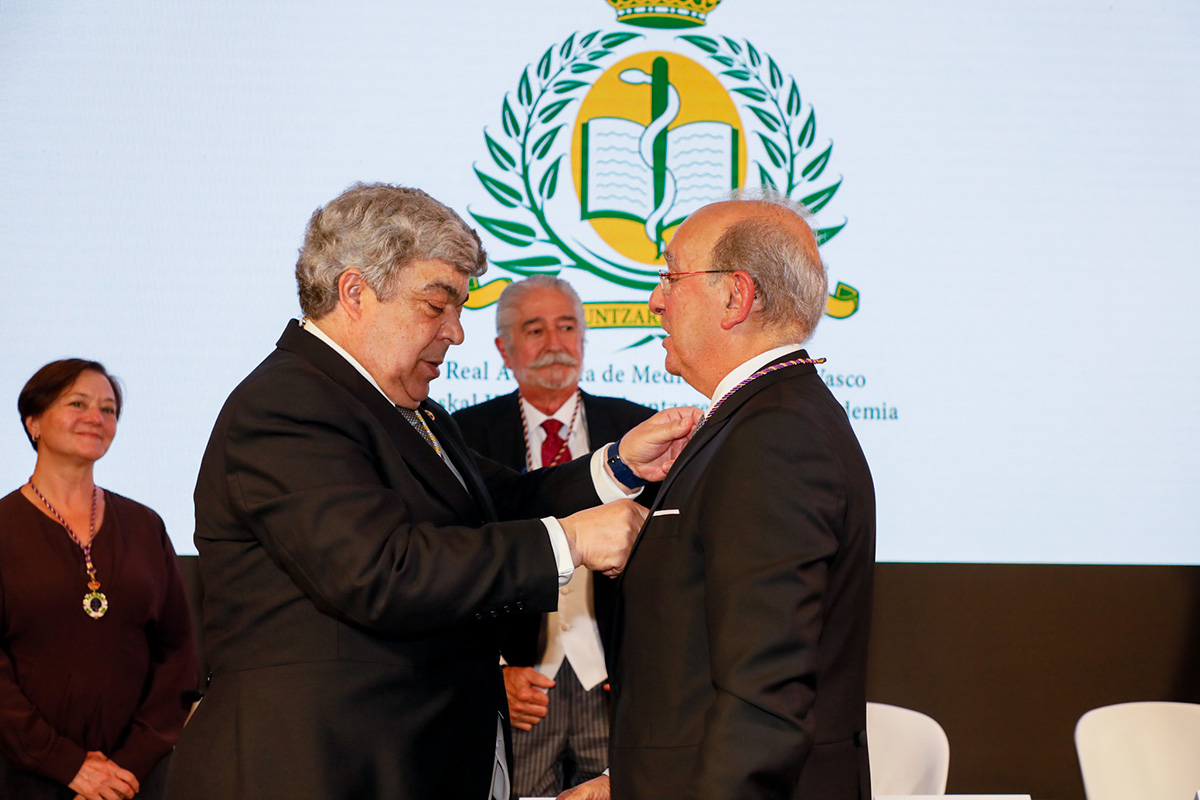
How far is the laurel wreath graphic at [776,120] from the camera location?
411cm

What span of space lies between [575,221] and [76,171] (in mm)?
1990

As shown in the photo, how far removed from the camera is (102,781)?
3057 millimetres

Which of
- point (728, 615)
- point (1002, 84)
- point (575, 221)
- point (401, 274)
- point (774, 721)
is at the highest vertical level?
point (1002, 84)

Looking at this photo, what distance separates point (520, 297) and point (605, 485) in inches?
63.0

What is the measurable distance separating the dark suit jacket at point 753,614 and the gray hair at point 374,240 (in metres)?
0.59

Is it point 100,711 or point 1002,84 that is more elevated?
point 1002,84

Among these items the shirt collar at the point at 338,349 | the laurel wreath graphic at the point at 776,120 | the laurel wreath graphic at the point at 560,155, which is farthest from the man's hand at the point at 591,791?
the laurel wreath graphic at the point at 776,120

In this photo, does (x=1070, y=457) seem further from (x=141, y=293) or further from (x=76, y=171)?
(x=76, y=171)

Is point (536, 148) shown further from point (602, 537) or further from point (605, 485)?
point (602, 537)

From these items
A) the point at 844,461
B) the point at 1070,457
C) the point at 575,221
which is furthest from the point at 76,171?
the point at 1070,457

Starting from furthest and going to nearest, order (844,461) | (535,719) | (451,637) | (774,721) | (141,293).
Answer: (141,293) < (535,719) < (451,637) < (844,461) < (774,721)

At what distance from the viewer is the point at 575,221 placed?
13.5ft

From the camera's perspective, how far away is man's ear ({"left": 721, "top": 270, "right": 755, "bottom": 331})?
179 centimetres

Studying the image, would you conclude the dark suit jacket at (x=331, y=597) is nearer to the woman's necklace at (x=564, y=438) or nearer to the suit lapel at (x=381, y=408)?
the suit lapel at (x=381, y=408)
